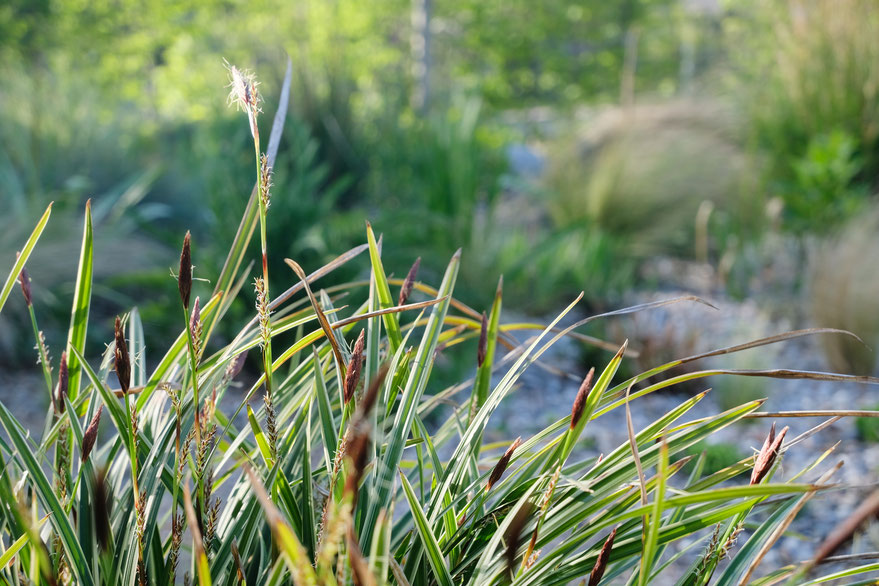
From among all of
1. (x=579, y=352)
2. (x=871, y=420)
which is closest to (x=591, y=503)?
(x=871, y=420)

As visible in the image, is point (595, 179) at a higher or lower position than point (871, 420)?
higher

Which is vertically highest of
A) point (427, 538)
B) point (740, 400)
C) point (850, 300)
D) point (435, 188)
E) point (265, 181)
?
point (265, 181)

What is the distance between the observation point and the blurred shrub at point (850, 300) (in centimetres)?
311

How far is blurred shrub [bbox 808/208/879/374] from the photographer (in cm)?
311

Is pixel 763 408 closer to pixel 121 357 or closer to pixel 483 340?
pixel 483 340

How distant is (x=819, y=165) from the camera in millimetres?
4414

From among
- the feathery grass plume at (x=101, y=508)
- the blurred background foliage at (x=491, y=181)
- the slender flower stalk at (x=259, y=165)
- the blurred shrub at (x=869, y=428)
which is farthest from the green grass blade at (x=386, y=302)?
the blurred shrub at (x=869, y=428)

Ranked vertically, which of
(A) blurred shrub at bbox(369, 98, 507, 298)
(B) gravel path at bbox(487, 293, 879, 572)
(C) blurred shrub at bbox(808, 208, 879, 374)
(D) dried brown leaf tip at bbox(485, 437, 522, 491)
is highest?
(D) dried brown leaf tip at bbox(485, 437, 522, 491)

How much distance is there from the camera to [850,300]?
320 cm

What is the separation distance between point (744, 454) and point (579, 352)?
103 cm

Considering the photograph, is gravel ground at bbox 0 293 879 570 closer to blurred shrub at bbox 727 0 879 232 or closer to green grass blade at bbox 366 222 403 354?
green grass blade at bbox 366 222 403 354

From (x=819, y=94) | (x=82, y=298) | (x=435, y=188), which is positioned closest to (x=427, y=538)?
(x=82, y=298)

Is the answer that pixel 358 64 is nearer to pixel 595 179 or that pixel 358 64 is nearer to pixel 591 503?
pixel 595 179

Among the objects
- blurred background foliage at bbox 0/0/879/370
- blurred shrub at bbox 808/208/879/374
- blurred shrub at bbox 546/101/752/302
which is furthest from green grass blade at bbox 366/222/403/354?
blurred shrub at bbox 546/101/752/302
